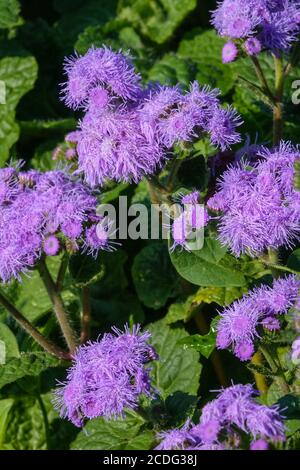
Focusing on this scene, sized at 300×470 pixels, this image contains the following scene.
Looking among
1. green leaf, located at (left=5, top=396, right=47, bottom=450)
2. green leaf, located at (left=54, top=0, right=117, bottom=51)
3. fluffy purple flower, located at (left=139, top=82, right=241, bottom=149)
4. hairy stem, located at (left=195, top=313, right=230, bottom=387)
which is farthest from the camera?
green leaf, located at (left=54, top=0, right=117, bottom=51)

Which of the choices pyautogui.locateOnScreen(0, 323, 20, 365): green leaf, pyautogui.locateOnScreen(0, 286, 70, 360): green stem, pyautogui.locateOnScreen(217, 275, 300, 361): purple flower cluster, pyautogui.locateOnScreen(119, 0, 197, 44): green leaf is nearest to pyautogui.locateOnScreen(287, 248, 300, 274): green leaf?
pyautogui.locateOnScreen(217, 275, 300, 361): purple flower cluster

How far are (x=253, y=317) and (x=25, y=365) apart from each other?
1.18 metres

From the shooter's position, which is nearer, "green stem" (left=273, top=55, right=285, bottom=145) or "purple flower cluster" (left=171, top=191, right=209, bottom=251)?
"purple flower cluster" (left=171, top=191, right=209, bottom=251)

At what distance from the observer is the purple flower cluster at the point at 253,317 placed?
3059 millimetres

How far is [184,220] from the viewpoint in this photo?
3344 mm

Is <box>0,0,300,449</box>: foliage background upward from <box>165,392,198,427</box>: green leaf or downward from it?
upward

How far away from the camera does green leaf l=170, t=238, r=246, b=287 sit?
3.42 metres

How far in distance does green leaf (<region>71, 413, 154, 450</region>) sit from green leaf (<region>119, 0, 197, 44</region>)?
2555 mm

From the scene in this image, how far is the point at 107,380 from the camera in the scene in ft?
9.95

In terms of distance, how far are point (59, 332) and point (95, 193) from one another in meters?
0.90

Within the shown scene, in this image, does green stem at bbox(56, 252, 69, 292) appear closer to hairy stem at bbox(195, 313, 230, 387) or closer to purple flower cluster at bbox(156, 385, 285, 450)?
hairy stem at bbox(195, 313, 230, 387)

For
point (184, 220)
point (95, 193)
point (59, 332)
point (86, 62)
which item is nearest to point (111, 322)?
point (59, 332)

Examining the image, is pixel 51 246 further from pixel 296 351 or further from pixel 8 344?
pixel 296 351

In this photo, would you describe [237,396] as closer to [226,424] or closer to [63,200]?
[226,424]
